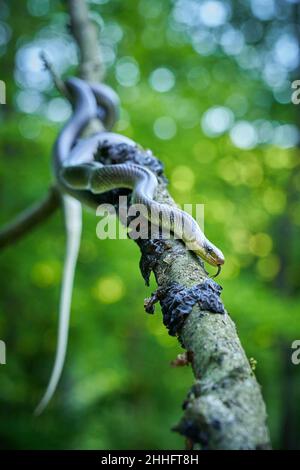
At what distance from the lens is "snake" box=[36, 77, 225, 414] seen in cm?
186

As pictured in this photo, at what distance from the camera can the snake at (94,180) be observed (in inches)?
73.3

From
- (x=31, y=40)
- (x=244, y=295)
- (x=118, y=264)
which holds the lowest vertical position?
(x=244, y=295)

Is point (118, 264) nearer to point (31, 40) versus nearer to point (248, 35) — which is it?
point (31, 40)

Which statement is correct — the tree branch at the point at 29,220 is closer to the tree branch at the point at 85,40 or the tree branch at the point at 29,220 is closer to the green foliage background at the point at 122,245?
the tree branch at the point at 85,40

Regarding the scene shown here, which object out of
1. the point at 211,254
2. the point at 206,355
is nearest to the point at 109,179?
the point at 211,254

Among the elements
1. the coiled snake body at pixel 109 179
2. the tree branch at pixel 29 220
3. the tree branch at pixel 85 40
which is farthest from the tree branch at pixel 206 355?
the tree branch at pixel 85 40

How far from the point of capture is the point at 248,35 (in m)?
8.74

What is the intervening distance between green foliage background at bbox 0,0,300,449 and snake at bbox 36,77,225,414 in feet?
4.75

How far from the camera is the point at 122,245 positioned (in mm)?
5531

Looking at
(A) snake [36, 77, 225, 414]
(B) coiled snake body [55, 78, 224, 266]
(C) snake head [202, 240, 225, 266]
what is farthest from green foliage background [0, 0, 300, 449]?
(C) snake head [202, 240, 225, 266]

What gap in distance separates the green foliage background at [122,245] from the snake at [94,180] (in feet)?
4.75

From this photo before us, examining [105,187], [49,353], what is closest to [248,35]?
[49,353]

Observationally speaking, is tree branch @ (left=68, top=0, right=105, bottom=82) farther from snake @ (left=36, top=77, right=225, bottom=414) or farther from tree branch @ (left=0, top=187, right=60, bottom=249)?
tree branch @ (left=0, top=187, right=60, bottom=249)

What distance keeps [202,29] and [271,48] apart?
2.33 metres
